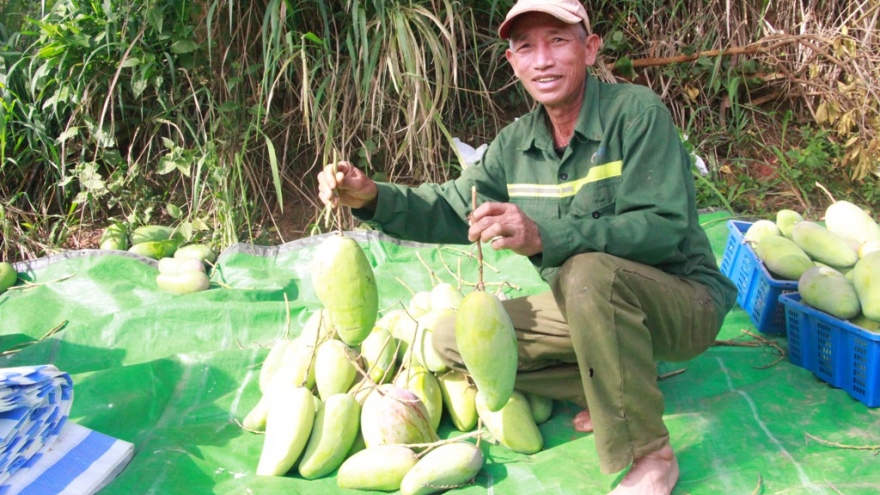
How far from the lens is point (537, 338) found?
2.01 m

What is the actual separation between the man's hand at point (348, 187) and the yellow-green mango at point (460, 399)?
0.57 m

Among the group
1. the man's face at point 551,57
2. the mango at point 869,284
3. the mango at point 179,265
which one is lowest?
the mango at point 179,265

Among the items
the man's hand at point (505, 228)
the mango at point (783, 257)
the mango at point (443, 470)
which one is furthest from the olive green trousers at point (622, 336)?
the mango at point (783, 257)

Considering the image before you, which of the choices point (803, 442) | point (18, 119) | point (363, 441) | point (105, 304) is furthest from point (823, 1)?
point (18, 119)

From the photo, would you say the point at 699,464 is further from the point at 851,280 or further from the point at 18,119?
the point at 18,119

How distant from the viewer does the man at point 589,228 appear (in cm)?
163

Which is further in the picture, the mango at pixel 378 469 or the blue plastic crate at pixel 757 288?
the blue plastic crate at pixel 757 288

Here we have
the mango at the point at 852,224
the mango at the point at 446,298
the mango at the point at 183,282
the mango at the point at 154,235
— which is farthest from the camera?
the mango at the point at 154,235

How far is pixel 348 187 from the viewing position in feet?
6.07

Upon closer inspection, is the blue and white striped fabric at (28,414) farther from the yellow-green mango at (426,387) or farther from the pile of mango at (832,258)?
the pile of mango at (832,258)

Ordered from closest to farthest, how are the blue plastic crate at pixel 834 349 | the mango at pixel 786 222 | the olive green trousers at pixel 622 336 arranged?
1. the olive green trousers at pixel 622 336
2. the blue plastic crate at pixel 834 349
3. the mango at pixel 786 222

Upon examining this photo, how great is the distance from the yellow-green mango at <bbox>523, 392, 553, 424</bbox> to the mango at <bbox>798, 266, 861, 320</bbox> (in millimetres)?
864

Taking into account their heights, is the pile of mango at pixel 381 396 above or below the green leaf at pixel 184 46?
below

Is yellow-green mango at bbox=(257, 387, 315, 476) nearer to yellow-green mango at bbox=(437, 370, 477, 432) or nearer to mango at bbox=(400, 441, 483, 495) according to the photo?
mango at bbox=(400, 441, 483, 495)
